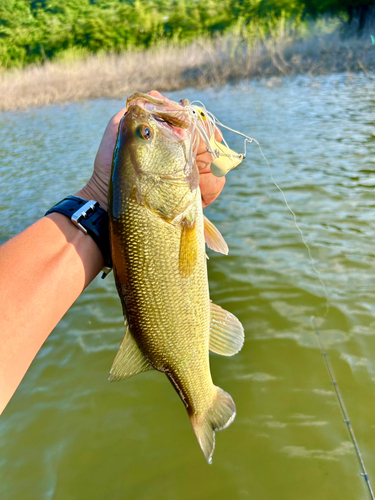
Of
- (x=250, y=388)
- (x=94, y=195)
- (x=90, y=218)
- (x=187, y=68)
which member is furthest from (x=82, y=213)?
(x=187, y=68)

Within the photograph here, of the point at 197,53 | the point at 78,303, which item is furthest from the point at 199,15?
the point at 78,303

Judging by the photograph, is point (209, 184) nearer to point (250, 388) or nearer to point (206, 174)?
point (206, 174)

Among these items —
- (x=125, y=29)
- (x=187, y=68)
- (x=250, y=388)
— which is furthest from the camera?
(x=125, y=29)

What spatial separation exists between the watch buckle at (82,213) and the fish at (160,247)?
38 cm

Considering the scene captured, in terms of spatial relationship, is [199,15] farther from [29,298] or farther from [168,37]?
[29,298]

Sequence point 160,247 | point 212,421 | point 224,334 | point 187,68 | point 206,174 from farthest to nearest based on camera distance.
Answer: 1. point 187,68
2. point 206,174
3. point 224,334
4. point 212,421
5. point 160,247

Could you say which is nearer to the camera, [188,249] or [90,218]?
[188,249]

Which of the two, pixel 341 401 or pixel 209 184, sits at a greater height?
pixel 209 184

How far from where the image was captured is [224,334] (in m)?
2.06

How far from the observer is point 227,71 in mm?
21047

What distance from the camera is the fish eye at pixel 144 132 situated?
5.83ft

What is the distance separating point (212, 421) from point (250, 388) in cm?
119

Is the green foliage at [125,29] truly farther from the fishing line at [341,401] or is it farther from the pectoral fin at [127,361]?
the pectoral fin at [127,361]

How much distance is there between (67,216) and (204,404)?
127cm
